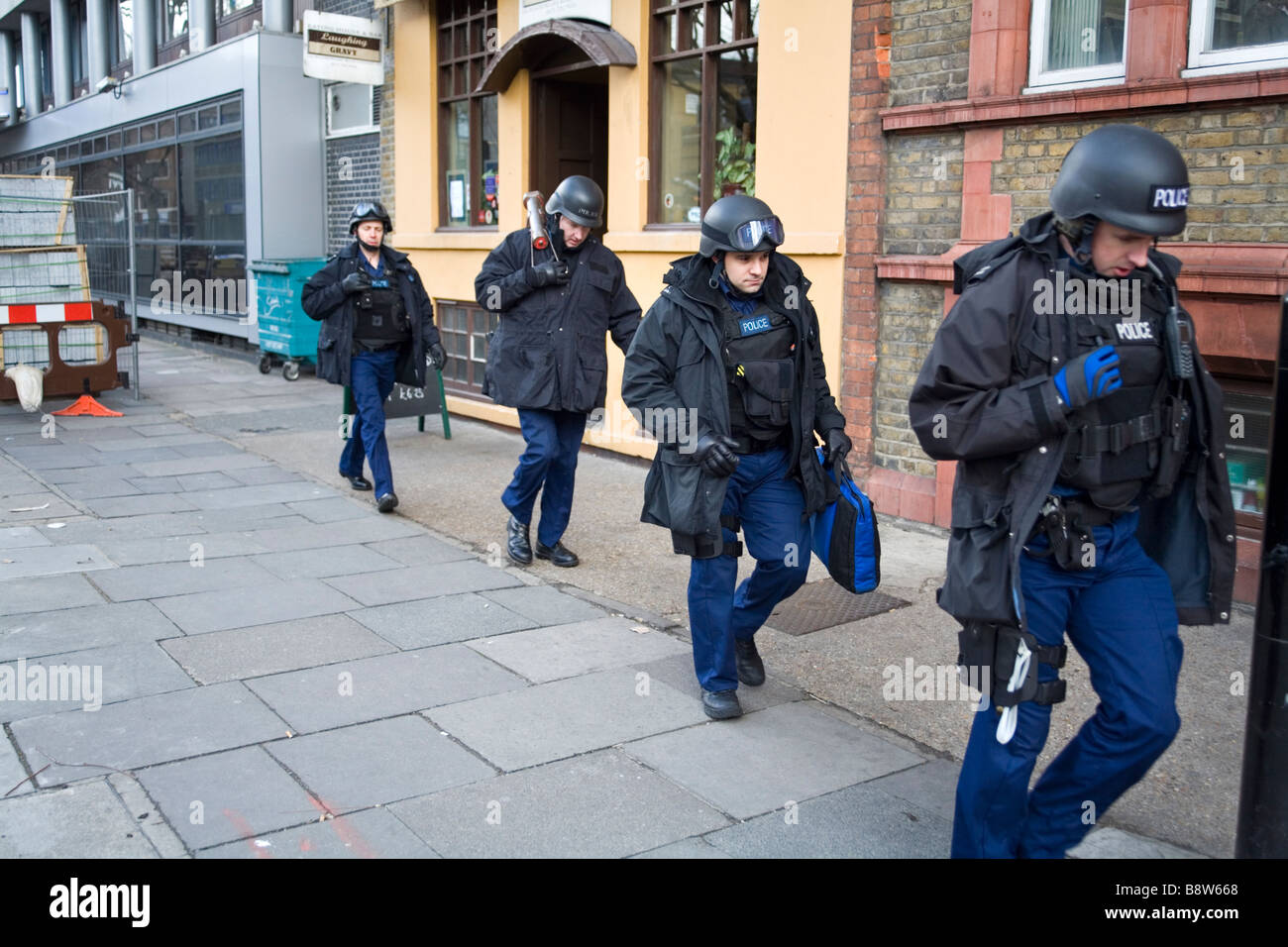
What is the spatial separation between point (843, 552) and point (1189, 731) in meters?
1.46

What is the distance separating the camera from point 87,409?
1213 centimetres

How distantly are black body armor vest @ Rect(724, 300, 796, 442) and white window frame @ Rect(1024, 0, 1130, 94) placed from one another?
3057mm

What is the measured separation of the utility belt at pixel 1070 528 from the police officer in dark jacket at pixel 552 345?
12.5 ft

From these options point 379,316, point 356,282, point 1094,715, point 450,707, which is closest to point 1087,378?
point 1094,715

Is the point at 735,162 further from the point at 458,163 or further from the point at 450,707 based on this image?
the point at 450,707

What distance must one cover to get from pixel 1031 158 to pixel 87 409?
30.4 ft

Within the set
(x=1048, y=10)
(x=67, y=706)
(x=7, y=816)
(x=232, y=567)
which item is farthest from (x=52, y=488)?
(x=1048, y=10)

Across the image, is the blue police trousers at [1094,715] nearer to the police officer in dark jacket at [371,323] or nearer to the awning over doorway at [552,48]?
the police officer in dark jacket at [371,323]

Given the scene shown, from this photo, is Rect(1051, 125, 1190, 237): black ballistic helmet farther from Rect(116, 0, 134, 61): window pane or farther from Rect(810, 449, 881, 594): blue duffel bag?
Rect(116, 0, 134, 61): window pane

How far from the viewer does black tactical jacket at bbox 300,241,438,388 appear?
26.9ft

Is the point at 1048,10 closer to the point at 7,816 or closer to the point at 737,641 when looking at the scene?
the point at 737,641

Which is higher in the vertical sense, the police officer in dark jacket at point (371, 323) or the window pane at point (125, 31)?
the window pane at point (125, 31)

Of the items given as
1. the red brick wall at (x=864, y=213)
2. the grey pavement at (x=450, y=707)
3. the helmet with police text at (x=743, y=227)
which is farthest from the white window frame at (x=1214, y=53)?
the helmet with police text at (x=743, y=227)

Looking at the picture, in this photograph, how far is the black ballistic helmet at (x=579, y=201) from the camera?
6430 millimetres
